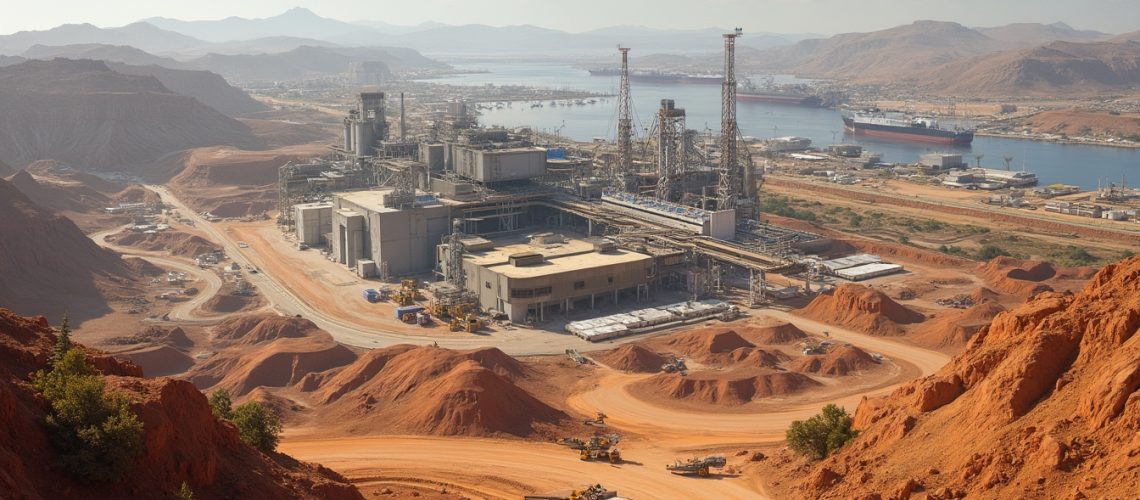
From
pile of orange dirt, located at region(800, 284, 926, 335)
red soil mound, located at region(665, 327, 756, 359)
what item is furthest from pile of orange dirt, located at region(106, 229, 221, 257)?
pile of orange dirt, located at region(800, 284, 926, 335)

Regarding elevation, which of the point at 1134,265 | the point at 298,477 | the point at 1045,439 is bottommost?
the point at 298,477

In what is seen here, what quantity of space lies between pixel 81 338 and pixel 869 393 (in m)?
50.7

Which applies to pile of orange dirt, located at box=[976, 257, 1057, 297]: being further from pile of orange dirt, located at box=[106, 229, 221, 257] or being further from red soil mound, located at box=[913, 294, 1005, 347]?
pile of orange dirt, located at box=[106, 229, 221, 257]

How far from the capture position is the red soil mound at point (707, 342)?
212 feet

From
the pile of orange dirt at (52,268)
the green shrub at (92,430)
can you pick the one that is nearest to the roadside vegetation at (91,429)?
the green shrub at (92,430)

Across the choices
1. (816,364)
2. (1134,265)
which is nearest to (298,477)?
(1134,265)

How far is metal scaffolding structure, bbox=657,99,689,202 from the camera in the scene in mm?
96438

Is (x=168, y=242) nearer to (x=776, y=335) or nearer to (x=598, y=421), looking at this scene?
(x=776, y=335)

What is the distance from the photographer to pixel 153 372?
62.1m

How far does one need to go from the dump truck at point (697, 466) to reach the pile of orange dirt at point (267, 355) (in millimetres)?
26196

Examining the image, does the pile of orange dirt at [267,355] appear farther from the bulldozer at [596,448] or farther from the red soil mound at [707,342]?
the red soil mound at [707,342]

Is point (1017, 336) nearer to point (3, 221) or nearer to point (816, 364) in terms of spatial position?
point (816, 364)

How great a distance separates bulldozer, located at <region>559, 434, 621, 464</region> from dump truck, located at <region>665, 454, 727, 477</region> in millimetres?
2572

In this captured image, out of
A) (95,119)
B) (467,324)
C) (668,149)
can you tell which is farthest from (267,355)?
(95,119)
